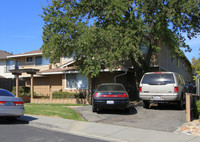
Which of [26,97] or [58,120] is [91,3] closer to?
[58,120]

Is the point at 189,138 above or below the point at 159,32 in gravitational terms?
below

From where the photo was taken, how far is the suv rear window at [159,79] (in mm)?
12148

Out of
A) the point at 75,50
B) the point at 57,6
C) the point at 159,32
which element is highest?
the point at 57,6

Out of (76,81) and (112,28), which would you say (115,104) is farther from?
(76,81)

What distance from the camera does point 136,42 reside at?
Answer: 47.0 ft

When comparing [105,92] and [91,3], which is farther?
[91,3]

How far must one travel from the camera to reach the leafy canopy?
14.0m

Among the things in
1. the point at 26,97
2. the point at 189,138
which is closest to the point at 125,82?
the point at 26,97

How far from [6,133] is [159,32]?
1119 centimetres

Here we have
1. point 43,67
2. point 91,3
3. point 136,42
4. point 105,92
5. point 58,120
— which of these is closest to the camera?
point 58,120

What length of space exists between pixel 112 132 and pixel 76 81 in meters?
12.2

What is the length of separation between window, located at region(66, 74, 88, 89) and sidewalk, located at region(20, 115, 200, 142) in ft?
32.2

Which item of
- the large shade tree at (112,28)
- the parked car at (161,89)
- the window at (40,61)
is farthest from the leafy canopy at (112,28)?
the window at (40,61)

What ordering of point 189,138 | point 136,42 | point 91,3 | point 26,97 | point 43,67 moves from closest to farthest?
1. point 189,138
2. point 136,42
3. point 91,3
4. point 26,97
5. point 43,67
